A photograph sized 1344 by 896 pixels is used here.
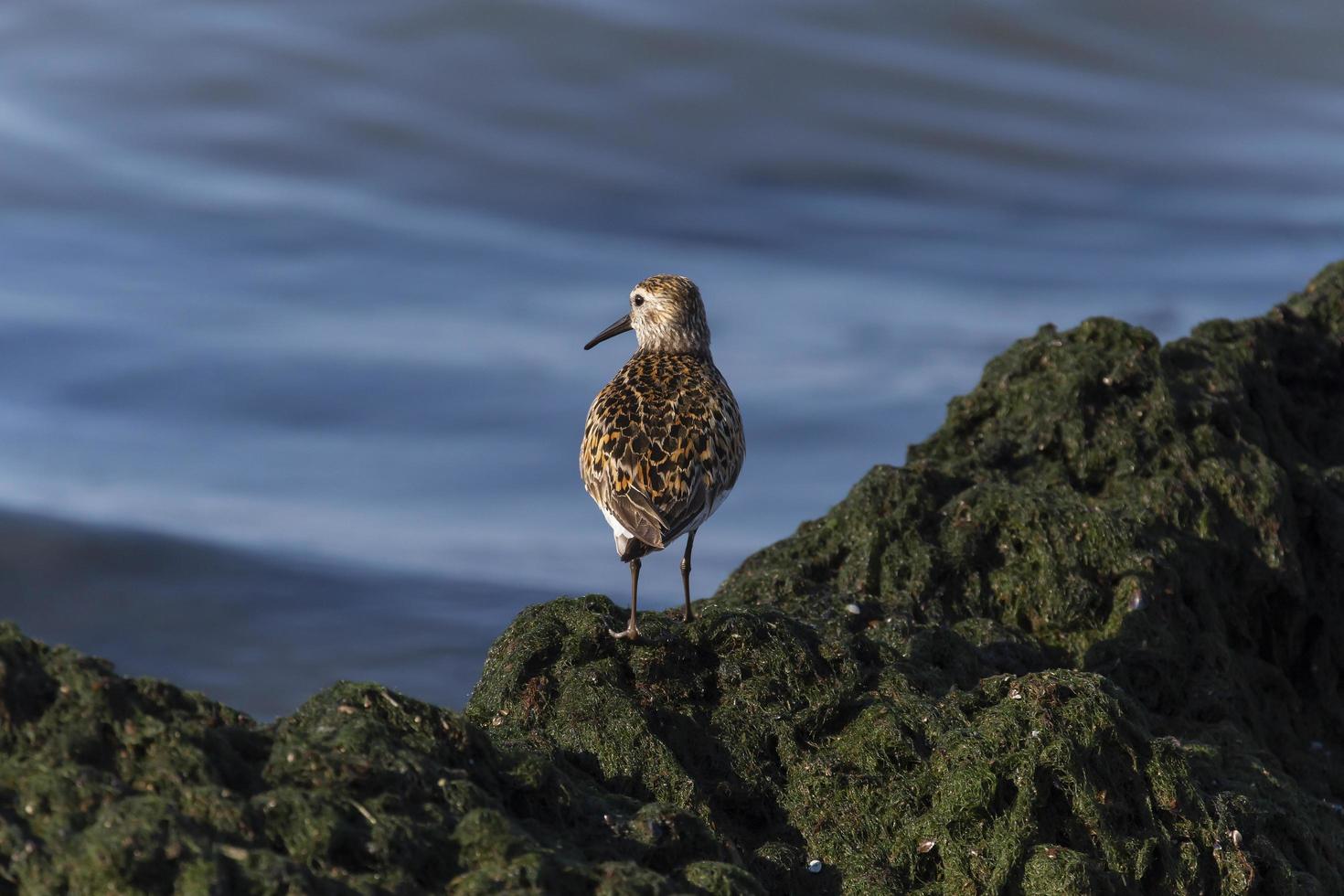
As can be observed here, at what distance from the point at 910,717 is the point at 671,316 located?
2.89 meters

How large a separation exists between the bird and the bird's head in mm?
518

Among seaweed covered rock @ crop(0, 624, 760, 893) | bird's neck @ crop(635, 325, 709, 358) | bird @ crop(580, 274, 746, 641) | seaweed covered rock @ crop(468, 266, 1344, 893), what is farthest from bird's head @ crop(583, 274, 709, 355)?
seaweed covered rock @ crop(0, 624, 760, 893)

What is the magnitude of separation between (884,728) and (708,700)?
58cm

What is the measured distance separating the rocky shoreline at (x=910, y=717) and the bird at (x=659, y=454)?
0.49m

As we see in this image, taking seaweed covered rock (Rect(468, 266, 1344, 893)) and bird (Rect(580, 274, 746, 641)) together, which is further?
bird (Rect(580, 274, 746, 641))

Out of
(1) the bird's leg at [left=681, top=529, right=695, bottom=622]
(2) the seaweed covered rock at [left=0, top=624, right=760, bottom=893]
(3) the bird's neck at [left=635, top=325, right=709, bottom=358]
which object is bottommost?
(2) the seaweed covered rock at [left=0, top=624, right=760, bottom=893]

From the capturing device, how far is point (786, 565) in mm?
6684

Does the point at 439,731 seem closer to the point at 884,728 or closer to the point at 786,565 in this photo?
the point at 884,728

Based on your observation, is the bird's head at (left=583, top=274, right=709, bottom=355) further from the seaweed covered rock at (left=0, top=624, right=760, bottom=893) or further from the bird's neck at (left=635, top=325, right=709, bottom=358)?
the seaweed covered rock at (left=0, top=624, right=760, bottom=893)

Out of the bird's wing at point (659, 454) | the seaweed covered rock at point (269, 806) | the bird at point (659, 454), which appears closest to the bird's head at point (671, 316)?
the bird at point (659, 454)

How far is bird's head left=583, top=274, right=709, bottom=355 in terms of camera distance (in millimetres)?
7055

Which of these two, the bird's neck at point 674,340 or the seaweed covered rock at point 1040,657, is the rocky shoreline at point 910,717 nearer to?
the seaweed covered rock at point 1040,657

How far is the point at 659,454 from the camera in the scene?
571 centimetres

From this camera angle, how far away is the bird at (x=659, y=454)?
220 inches
